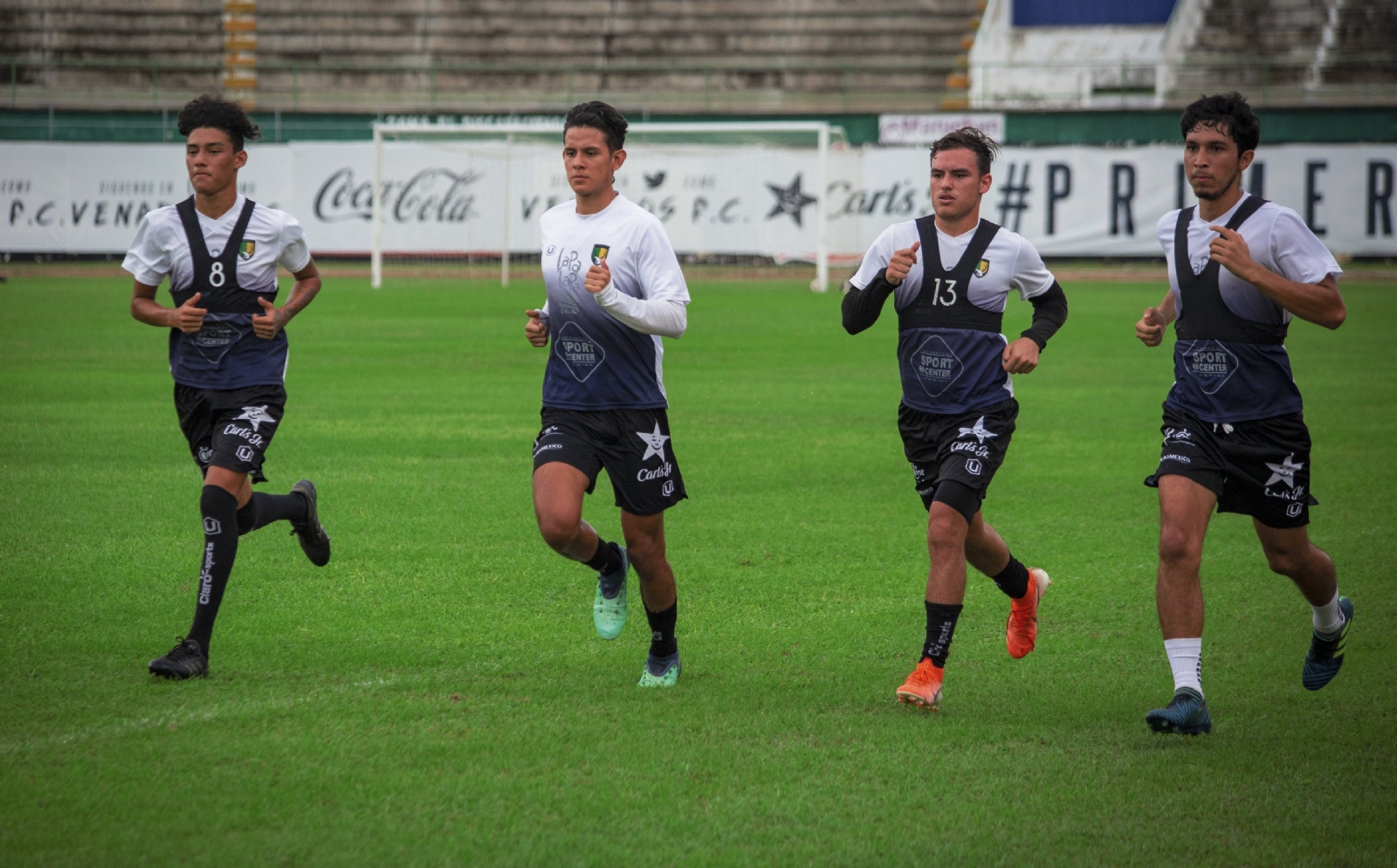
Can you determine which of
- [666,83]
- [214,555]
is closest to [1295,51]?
[666,83]

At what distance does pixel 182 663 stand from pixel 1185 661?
3.57m

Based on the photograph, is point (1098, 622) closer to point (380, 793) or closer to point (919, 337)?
point (919, 337)

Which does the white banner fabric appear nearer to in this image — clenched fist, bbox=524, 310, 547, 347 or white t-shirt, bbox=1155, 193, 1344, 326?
clenched fist, bbox=524, 310, 547, 347

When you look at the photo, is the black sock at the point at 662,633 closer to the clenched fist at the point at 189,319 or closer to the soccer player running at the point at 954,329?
the soccer player running at the point at 954,329

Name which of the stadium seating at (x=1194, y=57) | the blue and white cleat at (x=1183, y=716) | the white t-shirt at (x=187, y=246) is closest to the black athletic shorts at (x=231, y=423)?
the white t-shirt at (x=187, y=246)

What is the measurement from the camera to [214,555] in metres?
5.38

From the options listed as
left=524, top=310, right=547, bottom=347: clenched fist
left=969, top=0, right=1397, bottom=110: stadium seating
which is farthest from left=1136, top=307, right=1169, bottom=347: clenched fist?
left=969, top=0, right=1397, bottom=110: stadium seating

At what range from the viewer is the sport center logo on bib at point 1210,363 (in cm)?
506

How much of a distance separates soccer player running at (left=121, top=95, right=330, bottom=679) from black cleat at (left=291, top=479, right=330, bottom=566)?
1.85 ft

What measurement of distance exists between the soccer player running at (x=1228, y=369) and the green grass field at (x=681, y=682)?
23.0 inches

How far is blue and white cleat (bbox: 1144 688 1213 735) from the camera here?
4.69 meters

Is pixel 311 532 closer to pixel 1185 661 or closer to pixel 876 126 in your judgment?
pixel 1185 661

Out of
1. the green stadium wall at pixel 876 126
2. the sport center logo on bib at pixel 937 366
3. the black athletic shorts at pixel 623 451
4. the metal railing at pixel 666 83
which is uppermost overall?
the metal railing at pixel 666 83

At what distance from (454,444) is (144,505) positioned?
2.84m
